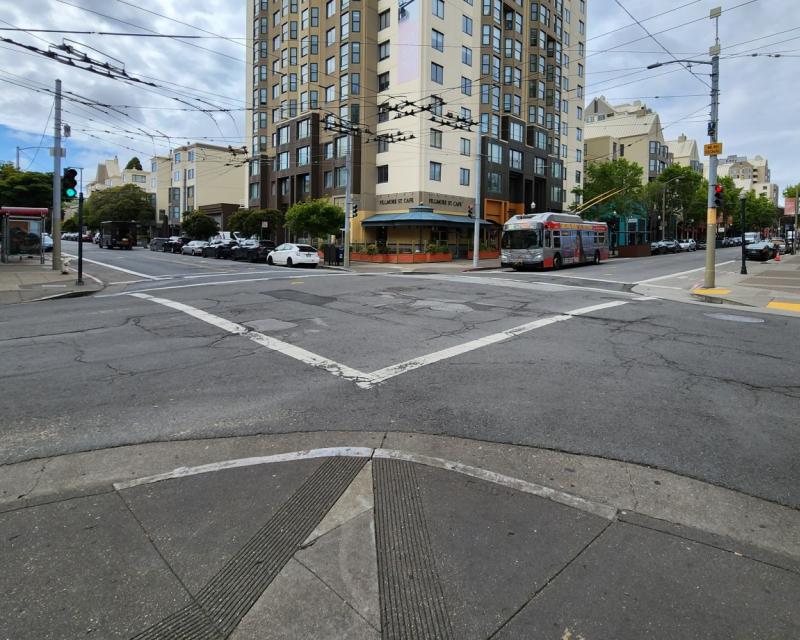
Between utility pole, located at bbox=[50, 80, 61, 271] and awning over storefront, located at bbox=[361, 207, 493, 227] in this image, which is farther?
awning over storefront, located at bbox=[361, 207, 493, 227]

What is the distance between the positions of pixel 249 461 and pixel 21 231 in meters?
32.6

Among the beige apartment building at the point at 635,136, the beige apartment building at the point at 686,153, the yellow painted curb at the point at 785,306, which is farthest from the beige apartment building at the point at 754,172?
the yellow painted curb at the point at 785,306

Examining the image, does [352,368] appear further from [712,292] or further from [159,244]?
[159,244]

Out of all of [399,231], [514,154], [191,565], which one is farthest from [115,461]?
[514,154]

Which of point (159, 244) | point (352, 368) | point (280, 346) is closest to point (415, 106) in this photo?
point (280, 346)

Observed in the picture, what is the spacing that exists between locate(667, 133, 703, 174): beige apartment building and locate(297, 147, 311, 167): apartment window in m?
80.3

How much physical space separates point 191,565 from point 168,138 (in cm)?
2361

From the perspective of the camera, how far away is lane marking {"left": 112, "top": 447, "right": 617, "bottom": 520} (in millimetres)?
3691

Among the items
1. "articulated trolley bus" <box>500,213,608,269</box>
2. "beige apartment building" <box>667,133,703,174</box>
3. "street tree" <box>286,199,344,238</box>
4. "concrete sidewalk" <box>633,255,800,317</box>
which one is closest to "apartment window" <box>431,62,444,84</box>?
"street tree" <box>286,199,344,238</box>

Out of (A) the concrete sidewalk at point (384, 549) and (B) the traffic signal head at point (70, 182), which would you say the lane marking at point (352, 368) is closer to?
(A) the concrete sidewalk at point (384, 549)

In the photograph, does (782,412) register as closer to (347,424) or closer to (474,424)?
(474,424)

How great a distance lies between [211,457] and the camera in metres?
4.45

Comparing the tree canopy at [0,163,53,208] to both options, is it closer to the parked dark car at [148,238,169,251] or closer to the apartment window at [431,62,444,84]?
the parked dark car at [148,238,169,251]

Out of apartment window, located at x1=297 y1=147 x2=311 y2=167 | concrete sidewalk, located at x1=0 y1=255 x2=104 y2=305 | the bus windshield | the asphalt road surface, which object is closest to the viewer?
the asphalt road surface
